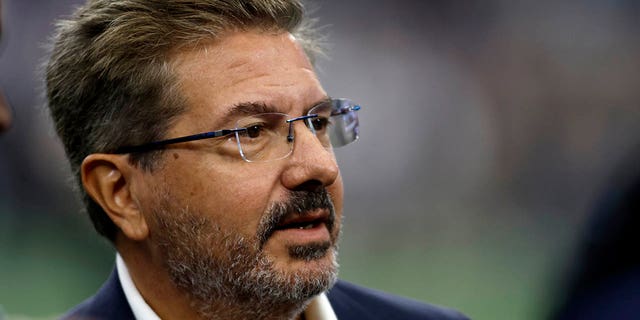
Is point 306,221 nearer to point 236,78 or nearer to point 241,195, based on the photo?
point 241,195

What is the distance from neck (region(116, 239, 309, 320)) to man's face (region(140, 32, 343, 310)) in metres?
0.02

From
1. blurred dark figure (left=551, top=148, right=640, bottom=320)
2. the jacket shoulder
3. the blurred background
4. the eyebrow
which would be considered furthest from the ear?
blurred dark figure (left=551, top=148, right=640, bottom=320)

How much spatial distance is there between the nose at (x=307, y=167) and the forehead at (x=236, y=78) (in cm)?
9

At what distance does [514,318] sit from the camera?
3645 mm

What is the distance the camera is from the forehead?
69.2 inches

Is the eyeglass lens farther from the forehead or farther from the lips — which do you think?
the lips

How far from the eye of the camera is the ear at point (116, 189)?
1820 millimetres

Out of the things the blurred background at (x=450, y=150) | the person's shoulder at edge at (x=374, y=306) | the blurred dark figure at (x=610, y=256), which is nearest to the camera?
the person's shoulder at edge at (x=374, y=306)

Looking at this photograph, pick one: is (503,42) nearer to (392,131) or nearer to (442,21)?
(442,21)

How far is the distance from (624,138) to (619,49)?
45cm

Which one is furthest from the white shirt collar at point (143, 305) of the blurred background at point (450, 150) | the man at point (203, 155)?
the blurred background at point (450, 150)

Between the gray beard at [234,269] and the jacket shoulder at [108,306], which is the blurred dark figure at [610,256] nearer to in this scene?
the gray beard at [234,269]

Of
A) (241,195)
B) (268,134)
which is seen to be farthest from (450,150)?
(241,195)

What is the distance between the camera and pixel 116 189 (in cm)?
185
